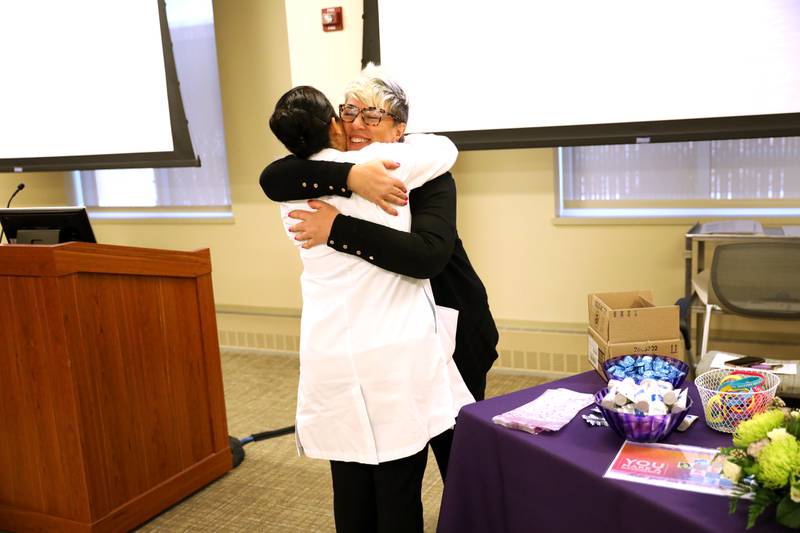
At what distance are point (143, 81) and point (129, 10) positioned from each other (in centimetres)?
39

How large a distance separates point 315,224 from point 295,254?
2969 millimetres

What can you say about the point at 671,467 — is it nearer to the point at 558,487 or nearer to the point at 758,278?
the point at 558,487

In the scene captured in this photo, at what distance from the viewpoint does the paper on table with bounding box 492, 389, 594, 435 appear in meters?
1.49

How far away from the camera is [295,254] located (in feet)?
14.8

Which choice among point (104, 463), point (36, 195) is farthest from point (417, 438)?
point (36, 195)

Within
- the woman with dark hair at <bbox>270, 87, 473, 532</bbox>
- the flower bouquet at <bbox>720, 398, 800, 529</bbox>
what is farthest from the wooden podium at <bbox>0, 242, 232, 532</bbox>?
the flower bouquet at <bbox>720, 398, 800, 529</bbox>

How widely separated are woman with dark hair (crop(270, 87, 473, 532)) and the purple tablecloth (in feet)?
0.37

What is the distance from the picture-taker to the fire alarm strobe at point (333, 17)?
146 inches

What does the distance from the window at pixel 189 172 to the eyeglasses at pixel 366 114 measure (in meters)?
2.72

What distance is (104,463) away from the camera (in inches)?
94.6

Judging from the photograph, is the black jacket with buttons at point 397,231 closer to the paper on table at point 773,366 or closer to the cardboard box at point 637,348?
the cardboard box at point 637,348

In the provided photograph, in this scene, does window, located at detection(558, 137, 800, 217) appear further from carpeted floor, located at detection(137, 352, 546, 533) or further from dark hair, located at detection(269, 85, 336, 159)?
dark hair, located at detection(269, 85, 336, 159)

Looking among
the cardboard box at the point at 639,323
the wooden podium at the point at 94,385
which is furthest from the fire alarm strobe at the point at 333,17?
the cardboard box at the point at 639,323

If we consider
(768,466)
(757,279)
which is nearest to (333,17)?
(757,279)
